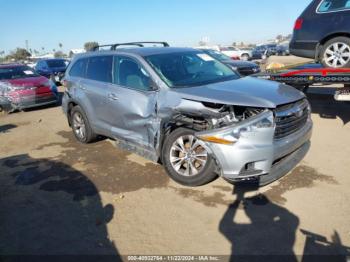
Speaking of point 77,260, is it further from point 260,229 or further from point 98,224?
point 260,229

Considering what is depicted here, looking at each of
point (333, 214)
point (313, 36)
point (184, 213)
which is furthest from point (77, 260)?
point (313, 36)

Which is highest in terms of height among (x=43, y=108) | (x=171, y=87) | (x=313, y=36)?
(x=313, y=36)

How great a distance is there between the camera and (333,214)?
3.51 meters

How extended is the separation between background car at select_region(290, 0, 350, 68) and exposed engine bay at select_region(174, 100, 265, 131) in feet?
12.0

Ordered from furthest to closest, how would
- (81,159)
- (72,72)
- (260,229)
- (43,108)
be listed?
(43,108), (72,72), (81,159), (260,229)

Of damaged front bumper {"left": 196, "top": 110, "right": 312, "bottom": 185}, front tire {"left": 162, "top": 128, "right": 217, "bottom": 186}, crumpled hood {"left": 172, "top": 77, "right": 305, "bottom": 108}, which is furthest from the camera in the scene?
front tire {"left": 162, "top": 128, "right": 217, "bottom": 186}

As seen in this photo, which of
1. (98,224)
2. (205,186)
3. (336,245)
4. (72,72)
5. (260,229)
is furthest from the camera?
(72,72)

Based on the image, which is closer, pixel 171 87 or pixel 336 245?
pixel 336 245

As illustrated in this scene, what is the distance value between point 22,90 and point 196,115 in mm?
8714

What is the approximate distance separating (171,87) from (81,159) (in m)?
2.33

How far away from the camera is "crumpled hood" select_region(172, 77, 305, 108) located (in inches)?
150

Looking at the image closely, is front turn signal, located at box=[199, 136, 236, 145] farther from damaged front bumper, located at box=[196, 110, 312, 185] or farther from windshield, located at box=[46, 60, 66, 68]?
windshield, located at box=[46, 60, 66, 68]

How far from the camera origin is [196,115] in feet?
13.4

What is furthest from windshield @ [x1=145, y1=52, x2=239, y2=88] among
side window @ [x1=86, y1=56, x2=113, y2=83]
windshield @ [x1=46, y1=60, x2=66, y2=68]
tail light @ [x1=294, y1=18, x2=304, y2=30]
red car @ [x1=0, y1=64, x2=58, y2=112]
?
windshield @ [x1=46, y1=60, x2=66, y2=68]
